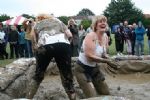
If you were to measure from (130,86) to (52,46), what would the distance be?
4.15 metres

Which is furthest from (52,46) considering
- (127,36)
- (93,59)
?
(127,36)

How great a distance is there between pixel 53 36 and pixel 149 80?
5905mm

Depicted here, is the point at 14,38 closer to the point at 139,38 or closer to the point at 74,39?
the point at 74,39

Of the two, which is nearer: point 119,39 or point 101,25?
point 101,25

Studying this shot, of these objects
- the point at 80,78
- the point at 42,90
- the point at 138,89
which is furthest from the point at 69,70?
the point at 138,89

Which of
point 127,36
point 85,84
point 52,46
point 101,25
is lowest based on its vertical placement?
point 127,36

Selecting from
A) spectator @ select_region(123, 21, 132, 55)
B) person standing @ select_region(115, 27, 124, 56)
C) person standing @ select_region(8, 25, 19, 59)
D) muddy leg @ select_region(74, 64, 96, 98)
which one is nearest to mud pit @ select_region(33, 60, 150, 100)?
muddy leg @ select_region(74, 64, 96, 98)

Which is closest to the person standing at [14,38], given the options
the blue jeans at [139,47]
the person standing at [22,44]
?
the person standing at [22,44]

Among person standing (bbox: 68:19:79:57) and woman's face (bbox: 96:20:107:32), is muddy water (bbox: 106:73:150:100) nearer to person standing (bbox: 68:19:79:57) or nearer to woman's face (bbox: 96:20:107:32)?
woman's face (bbox: 96:20:107:32)

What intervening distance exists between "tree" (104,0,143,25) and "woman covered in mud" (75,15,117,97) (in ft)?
171

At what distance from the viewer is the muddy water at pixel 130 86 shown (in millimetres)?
9398

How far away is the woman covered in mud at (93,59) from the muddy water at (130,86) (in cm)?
193

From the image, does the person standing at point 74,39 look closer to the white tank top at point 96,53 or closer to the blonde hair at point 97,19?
the white tank top at point 96,53

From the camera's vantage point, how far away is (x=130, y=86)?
10867 mm
